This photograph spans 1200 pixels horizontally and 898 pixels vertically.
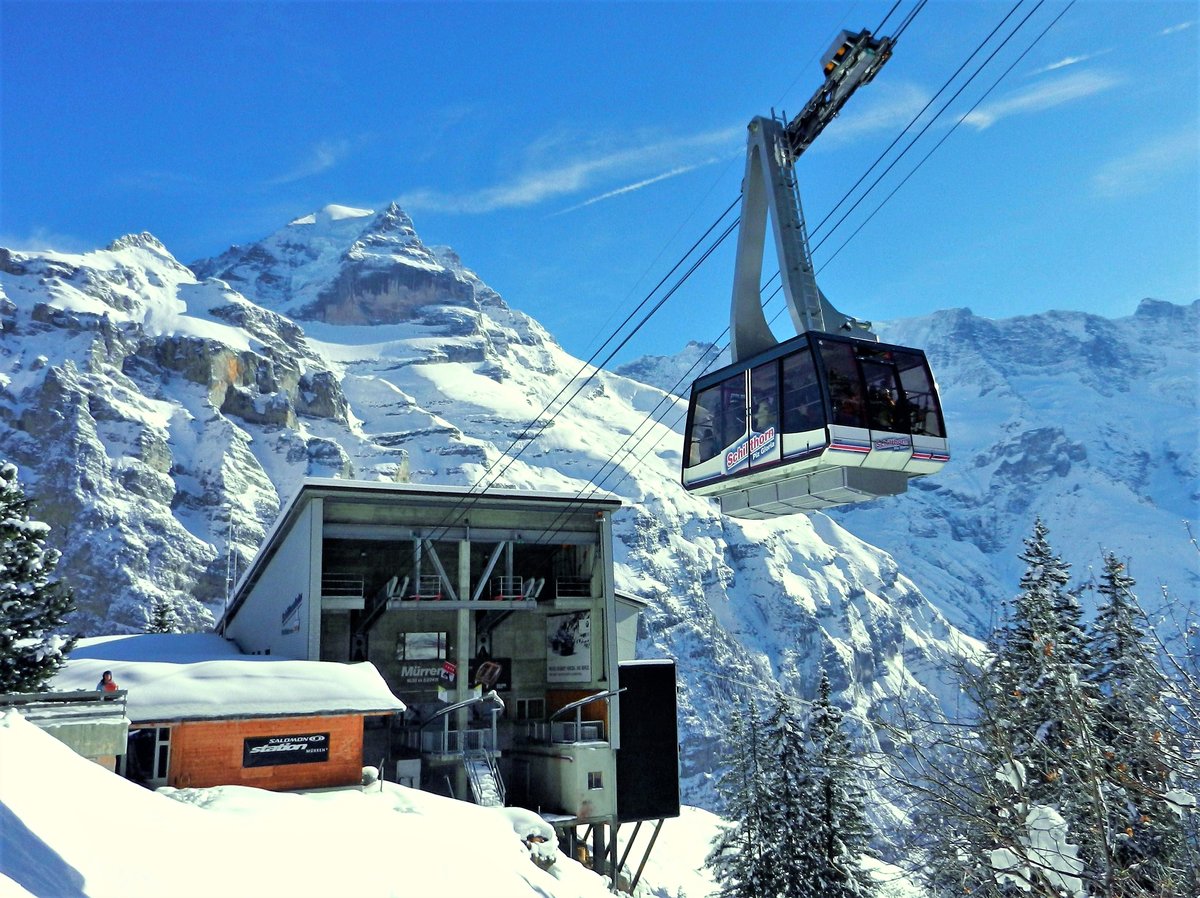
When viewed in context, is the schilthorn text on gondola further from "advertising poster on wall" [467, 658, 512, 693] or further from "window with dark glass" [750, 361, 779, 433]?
"advertising poster on wall" [467, 658, 512, 693]

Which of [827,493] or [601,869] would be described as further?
[601,869]

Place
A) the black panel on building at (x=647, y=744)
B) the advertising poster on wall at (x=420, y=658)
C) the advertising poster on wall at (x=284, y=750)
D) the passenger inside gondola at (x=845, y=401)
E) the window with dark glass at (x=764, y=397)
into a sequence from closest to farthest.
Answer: the passenger inside gondola at (x=845, y=401) < the window with dark glass at (x=764, y=397) < the advertising poster on wall at (x=284, y=750) < the black panel on building at (x=647, y=744) < the advertising poster on wall at (x=420, y=658)

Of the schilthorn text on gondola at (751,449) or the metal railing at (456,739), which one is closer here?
the schilthorn text on gondola at (751,449)

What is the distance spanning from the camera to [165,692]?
A: 72.7 feet

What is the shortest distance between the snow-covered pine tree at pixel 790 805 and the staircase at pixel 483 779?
30.3ft

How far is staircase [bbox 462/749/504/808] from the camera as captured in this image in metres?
29.9

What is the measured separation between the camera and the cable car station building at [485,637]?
103ft

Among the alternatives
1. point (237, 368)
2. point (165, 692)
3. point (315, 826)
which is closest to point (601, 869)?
point (165, 692)

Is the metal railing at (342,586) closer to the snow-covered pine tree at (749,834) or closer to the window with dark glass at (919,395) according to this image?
the snow-covered pine tree at (749,834)

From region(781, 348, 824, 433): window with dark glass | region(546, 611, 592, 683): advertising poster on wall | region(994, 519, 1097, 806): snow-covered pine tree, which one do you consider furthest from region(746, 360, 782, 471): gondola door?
region(546, 611, 592, 683): advertising poster on wall

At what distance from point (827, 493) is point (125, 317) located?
200082 millimetres

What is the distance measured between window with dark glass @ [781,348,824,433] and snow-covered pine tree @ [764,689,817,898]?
57.8 feet

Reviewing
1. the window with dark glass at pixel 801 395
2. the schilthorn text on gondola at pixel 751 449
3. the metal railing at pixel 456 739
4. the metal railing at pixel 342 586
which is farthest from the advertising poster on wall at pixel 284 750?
the window with dark glass at pixel 801 395

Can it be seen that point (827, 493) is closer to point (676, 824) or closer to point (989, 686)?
point (989, 686)
